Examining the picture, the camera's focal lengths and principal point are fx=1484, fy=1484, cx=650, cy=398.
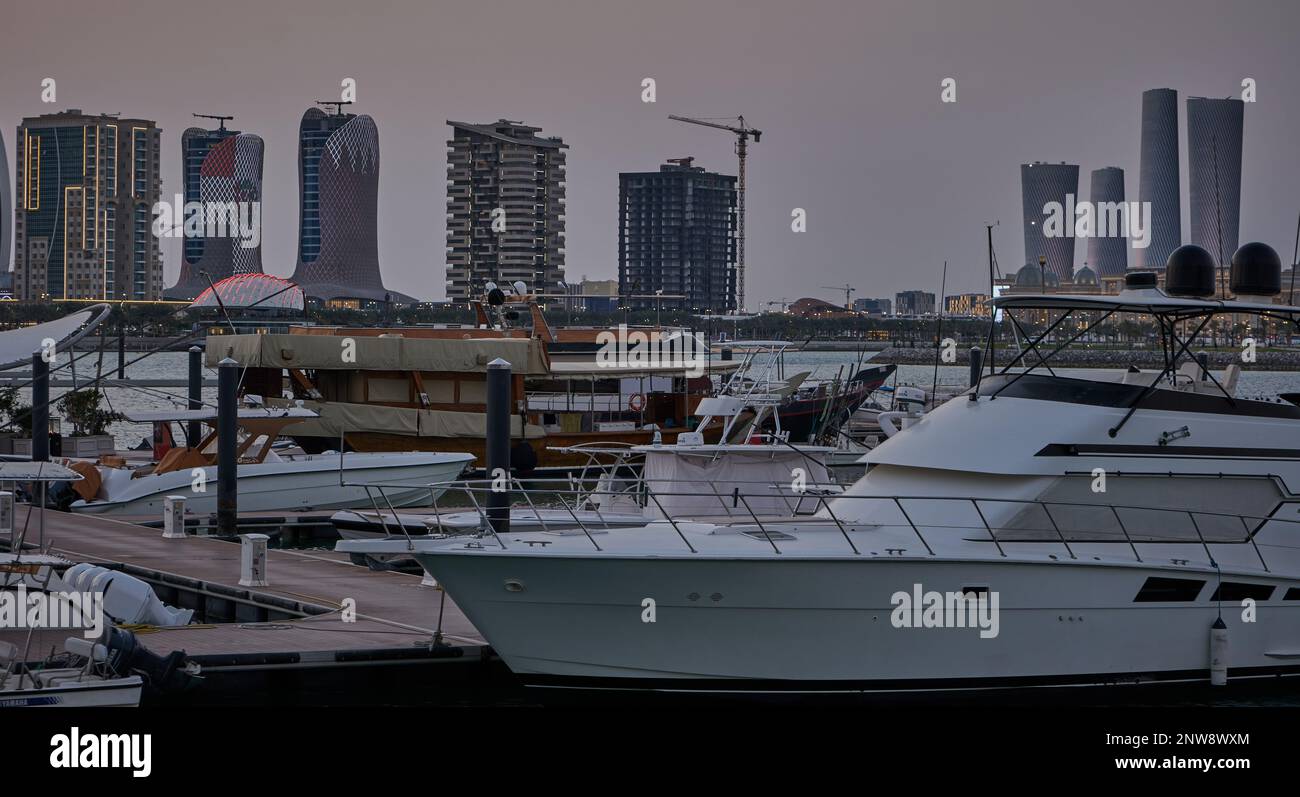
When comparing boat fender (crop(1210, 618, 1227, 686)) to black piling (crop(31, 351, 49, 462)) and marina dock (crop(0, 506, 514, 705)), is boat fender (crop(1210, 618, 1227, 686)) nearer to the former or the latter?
marina dock (crop(0, 506, 514, 705))

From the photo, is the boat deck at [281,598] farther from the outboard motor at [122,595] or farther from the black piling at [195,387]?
the black piling at [195,387]

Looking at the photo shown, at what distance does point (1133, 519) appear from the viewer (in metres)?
13.8

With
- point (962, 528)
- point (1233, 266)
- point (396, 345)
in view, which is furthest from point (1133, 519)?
point (396, 345)

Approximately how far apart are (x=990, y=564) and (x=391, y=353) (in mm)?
22675

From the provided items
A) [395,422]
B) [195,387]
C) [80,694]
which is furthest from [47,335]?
[80,694]

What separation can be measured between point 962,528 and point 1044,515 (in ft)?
2.74

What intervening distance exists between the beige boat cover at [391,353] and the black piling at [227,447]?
9.53 metres

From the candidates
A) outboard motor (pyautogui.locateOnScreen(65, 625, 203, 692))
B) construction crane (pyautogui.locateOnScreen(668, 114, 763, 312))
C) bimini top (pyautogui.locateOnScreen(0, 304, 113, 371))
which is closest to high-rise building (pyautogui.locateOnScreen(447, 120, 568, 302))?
construction crane (pyautogui.locateOnScreen(668, 114, 763, 312))

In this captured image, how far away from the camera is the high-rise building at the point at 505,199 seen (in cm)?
13025

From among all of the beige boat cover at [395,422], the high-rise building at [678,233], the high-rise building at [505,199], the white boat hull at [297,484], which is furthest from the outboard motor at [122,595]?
the high-rise building at [678,233]

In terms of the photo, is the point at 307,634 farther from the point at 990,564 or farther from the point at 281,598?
the point at 990,564

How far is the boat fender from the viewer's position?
1350 cm

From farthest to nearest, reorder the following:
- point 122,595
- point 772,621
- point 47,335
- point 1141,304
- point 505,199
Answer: point 505,199 < point 47,335 < point 122,595 < point 1141,304 < point 772,621

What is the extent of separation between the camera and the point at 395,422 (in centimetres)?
3359
